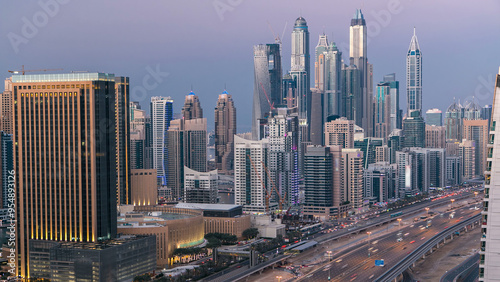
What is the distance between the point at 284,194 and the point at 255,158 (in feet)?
→ 27.6

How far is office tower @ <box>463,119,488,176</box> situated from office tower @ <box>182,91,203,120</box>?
63784mm

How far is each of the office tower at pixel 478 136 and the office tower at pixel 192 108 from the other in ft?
209

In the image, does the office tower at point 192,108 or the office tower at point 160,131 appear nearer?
the office tower at point 160,131

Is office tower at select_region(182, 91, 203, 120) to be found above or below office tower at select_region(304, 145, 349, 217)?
above

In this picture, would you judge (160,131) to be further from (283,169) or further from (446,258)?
(446,258)

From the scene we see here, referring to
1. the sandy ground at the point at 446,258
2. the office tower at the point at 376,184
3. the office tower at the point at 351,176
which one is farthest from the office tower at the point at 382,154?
the sandy ground at the point at 446,258

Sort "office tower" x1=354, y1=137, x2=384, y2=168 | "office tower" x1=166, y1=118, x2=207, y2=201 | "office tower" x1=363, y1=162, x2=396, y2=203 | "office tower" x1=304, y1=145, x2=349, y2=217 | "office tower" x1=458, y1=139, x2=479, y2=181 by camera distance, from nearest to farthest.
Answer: "office tower" x1=304, y1=145, x2=349, y2=217, "office tower" x1=363, y1=162, x2=396, y2=203, "office tower" x1=354, y1=137, x2=384, y2=168, "office tower" x1=166, y1=118, x2=207, y2=201, "office tower" x1=458, y1=139, x2=479, y2=181

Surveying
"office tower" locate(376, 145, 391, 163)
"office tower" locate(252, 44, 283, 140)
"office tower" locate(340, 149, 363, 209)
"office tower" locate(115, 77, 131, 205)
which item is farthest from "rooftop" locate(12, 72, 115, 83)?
"office tower" locate(252, 44, 283, 140)

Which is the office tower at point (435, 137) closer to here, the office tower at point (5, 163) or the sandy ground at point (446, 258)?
the sandy ground at point (446, 258)

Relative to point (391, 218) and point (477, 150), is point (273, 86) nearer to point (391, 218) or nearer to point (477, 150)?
point (477, 150)

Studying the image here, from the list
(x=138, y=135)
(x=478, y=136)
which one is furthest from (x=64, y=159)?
(x=478, y=136)

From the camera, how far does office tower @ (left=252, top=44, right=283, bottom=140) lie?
183 meters

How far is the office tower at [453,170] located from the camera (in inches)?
6068

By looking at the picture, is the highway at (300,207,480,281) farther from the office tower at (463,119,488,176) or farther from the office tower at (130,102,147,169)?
the office tower at (463,119,488,176)
